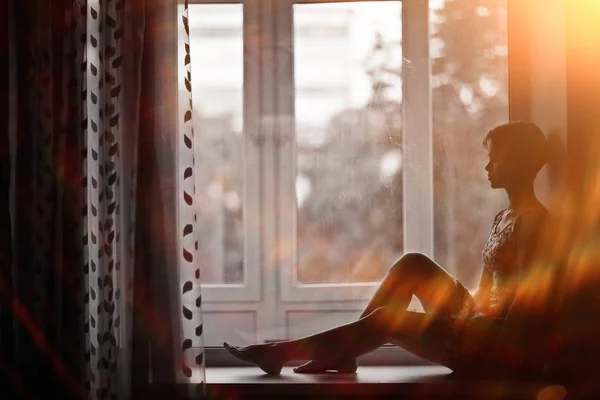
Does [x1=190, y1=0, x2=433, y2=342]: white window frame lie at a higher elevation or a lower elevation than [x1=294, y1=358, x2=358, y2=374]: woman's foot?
higher

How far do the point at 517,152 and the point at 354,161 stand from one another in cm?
57

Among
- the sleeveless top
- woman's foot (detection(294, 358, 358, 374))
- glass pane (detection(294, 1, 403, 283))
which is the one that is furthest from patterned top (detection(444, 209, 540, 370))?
glass pane (detection(294, 1, 403, 283))

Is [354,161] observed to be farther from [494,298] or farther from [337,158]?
[494,298]

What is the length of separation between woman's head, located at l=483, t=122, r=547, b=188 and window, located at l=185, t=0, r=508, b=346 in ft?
1.08

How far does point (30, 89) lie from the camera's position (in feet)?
6.62

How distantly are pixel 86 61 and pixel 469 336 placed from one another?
1.38 meters

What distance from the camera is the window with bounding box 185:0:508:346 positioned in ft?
7.87

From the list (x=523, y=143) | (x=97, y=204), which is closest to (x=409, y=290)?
(x=523, y=143)

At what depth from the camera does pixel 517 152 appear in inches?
81.6

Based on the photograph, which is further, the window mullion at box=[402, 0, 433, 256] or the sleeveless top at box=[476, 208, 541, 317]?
the window mullion at box=[402, 0, 433, 256]

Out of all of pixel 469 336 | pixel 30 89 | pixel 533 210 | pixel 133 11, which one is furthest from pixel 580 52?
pixel 30 89

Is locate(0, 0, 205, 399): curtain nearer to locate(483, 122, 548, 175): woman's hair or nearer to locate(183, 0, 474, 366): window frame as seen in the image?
locate(183, 0, 474, 366): window frame

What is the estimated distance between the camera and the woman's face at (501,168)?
6.81 feet

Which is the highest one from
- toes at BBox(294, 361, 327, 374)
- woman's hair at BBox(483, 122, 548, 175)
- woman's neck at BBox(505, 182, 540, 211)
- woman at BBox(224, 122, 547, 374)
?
woman's hair at BBox(483, 122, 548, 175)
